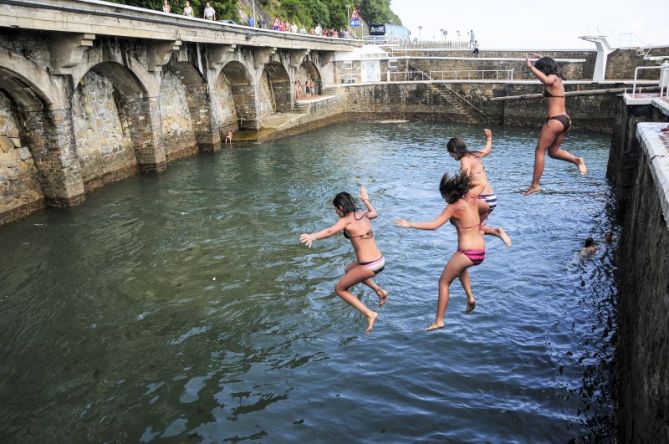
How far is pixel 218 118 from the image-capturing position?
32.0 m

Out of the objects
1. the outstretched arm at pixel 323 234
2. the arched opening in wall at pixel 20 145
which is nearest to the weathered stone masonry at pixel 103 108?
the arched opening in wall at pixel 20 145

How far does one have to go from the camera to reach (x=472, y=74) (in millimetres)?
46219

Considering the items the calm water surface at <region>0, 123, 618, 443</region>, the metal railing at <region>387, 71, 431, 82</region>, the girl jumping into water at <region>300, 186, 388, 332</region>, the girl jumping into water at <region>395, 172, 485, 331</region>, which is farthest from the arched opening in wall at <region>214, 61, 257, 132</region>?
the girl jumping into water at <region>395, 172, 485, 331</region>

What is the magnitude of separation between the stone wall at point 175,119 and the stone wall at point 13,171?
9213mm

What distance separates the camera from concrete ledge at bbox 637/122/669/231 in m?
6.09

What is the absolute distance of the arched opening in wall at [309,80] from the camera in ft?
144

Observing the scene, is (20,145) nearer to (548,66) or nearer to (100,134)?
(100,134)

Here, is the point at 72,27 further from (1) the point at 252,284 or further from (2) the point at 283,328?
(2) the point at 283,328

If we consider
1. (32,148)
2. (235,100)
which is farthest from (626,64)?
(32,148)

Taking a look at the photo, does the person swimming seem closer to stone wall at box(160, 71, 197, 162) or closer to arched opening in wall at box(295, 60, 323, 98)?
stone wall at box(160, 71, 197, 162)

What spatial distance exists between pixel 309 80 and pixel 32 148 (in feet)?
97.3

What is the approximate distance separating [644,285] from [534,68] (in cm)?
346

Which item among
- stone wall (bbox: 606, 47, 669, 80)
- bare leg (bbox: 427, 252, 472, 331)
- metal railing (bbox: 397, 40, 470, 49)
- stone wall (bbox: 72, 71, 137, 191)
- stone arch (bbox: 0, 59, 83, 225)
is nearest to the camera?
bare leg (bbox: 427, 252, 472, 331)

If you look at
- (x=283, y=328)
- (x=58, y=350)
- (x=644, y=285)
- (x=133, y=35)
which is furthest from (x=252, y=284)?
(x=133, y=35)
